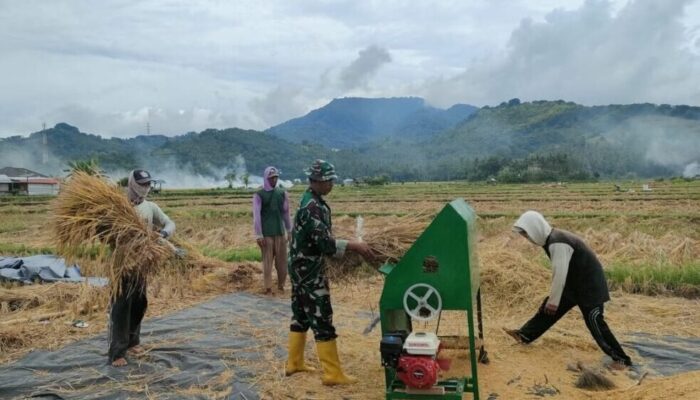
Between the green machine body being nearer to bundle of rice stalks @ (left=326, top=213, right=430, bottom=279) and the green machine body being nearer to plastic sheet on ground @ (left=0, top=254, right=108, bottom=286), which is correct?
bundle of rice stalks @ (left=326, top=213, right=430, bottom=279)

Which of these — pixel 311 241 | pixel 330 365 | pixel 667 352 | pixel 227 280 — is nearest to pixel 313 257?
pixel 311 241

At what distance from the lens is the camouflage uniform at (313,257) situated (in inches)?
185

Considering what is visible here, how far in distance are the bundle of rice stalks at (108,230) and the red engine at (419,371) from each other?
239 cm

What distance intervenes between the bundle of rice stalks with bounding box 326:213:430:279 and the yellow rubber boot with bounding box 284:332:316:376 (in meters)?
0.65

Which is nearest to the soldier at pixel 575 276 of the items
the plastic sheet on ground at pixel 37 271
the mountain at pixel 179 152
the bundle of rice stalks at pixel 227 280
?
the bundle of rice stalks at pixel 227 280

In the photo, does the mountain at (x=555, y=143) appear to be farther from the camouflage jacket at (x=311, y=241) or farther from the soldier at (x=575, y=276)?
the camouflage jacket at (x=311, y=241)

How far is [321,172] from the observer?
4.72 metres

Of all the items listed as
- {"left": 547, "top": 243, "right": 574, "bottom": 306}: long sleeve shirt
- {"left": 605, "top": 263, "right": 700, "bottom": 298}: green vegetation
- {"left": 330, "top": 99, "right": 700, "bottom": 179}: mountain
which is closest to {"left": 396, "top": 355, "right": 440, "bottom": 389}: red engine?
{"left": 547, "top": 243, "right": 574, "bottom": 306}: long sleeve shirt

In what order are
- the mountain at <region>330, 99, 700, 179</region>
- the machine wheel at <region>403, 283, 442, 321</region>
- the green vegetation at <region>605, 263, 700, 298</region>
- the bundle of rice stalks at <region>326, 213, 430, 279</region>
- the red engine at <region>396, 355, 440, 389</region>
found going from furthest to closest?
1. the mountain at <region>330, 99, 700, 179</region>
2. the green vegetation at <region>605, 263, 700, 298</region>
3. the bundle of rice stalks at <region>326, 213, 430, 279</region>
4. the machine wheel at <region>403, 283, 442, 321</region>
5. the red engine at <region>396, 355, 440, 389</region>

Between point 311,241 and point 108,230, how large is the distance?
71.3 inches

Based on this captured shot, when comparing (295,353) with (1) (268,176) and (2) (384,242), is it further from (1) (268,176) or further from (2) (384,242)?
(1) (268,176)

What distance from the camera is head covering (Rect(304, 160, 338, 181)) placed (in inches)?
186

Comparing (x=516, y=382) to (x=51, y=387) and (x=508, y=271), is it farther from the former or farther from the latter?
(x=51, y=387)

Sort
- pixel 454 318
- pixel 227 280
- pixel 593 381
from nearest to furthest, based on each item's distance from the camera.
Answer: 1. pixel 593 381
2. pixel 454 318
3. pixel 227 280
